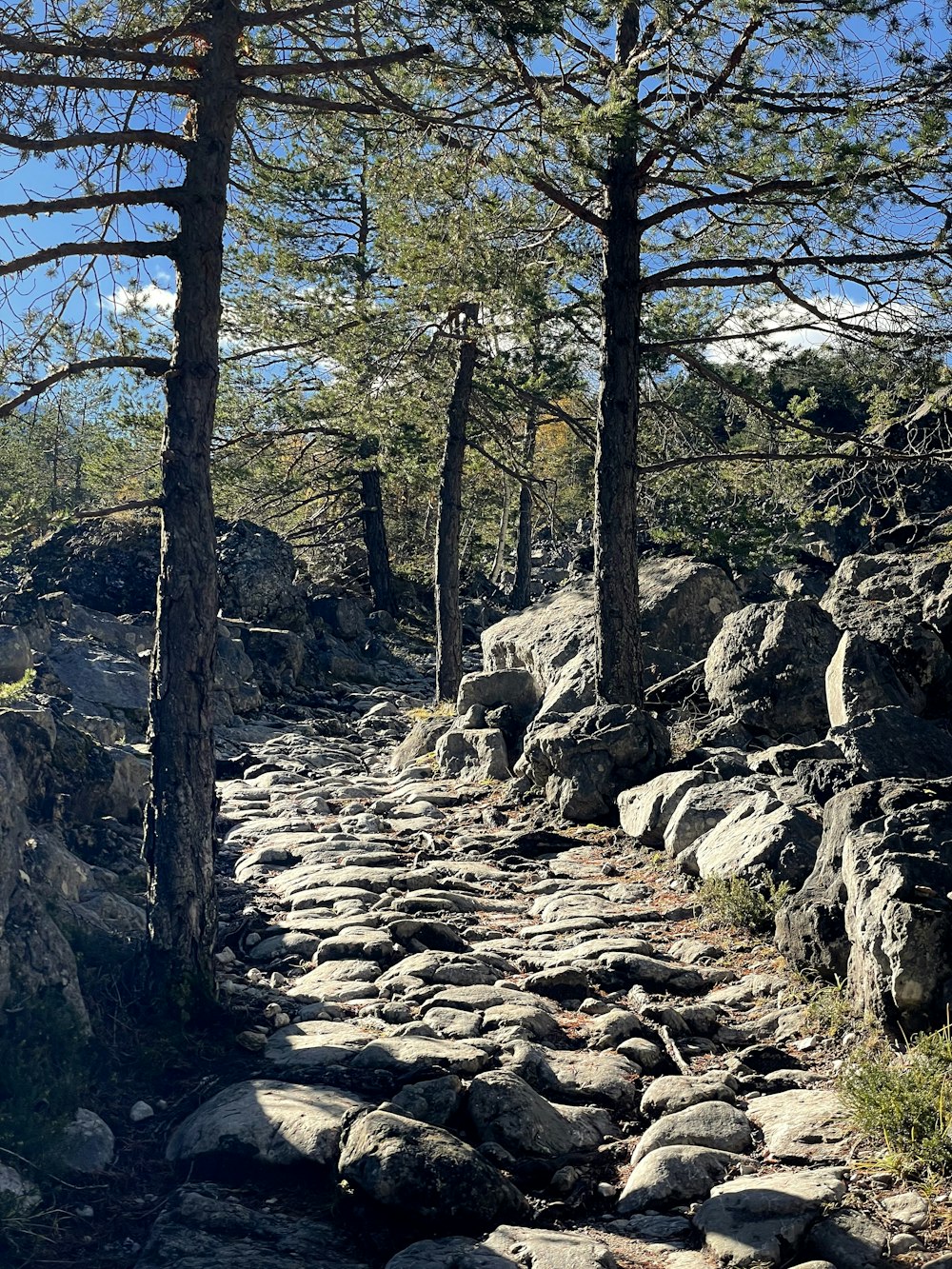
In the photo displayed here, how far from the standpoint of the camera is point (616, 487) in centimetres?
1192

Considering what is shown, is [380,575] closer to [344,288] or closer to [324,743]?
[344,288]

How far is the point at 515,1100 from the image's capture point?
498cm

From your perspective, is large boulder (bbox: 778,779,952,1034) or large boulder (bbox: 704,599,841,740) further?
large boulder (bbox: 704,599,841,740)

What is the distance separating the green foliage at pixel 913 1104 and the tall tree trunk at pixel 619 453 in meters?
7.32

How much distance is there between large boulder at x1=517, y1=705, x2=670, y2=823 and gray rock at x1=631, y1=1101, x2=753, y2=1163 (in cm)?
580

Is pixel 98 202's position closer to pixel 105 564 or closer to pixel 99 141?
pixel 99 141

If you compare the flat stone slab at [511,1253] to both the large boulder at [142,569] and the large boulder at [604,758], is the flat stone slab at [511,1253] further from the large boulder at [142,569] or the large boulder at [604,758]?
the large boulder at [142,569]

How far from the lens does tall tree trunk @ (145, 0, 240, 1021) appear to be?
6.46 meters

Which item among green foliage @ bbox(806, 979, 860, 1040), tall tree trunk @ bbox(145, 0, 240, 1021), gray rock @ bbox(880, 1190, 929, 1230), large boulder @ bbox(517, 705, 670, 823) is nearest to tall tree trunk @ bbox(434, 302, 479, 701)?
large boulder @ bbox(517, 705, 670, 823)

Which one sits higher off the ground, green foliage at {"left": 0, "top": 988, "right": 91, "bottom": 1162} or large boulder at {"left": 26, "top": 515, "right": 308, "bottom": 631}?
large boulder at {"left": 26, "top": 515, "right": 308, "bottom": 631}

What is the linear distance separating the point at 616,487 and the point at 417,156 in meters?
3.88

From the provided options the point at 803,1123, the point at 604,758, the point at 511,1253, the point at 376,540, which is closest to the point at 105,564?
the point at 376,540

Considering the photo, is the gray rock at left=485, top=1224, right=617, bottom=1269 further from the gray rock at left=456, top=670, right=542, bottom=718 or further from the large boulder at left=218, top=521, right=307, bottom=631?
the large boulder at left=218, top=521, right=307, bottom=631

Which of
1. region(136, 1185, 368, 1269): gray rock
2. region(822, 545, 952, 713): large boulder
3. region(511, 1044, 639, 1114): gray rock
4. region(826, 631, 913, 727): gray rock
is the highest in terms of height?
region(822, 545, 952, 713): large boulder
